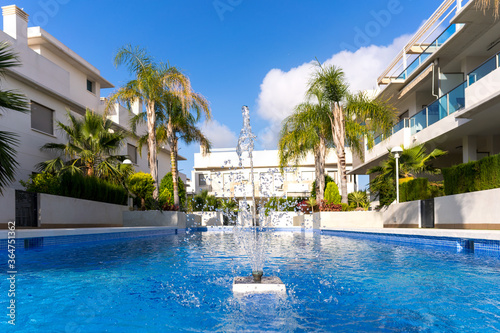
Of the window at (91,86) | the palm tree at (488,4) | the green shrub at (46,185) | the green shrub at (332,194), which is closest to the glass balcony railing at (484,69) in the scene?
the palm tree at (488,4)

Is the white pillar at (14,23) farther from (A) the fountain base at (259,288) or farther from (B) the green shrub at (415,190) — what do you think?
(B) the green shrub at (415,190)

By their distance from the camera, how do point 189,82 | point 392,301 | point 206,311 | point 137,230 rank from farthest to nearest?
point 189,82 → point 137,230 → point 392,301 → point 206,311

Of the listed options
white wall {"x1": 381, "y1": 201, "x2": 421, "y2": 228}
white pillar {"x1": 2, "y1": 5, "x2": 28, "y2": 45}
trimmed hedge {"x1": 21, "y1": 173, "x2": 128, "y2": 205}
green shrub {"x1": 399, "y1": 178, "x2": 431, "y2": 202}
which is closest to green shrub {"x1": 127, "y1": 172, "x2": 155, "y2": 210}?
trimmed hedge {"x1": 21, "y1": 173, "x2": 128, "y2": 205}

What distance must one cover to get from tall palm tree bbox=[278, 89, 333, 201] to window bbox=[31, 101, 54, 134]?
1175 cm

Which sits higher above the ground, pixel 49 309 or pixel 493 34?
pixel 493 34

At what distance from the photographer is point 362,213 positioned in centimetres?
1766

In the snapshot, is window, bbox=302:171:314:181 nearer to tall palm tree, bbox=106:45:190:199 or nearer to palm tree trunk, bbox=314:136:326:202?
palm tree trunk, bbox=314:136:326:202

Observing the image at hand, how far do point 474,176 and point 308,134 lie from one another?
9577 millimetres

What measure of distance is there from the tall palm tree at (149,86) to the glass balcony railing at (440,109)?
11009 millimetres

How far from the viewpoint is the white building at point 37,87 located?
1507cm

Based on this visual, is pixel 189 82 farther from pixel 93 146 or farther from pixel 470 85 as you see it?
pixel 470 85

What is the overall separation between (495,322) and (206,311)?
8.33 ft

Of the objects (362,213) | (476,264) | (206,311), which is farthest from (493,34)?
(206,311)

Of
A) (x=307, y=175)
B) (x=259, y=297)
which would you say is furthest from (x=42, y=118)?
(x=307, y=175)
